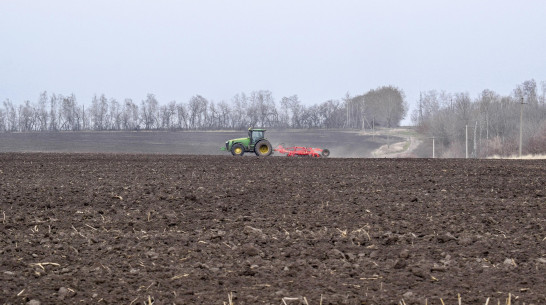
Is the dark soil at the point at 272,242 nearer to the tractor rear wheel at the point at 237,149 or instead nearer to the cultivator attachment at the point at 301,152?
the tractor rear wheel at the point at 237,149

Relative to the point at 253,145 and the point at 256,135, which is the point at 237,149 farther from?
the point at 256,135

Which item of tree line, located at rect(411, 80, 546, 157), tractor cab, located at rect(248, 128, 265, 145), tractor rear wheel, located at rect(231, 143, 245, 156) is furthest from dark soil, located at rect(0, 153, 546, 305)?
tree line, located at rect(411, 80, 546, 157)

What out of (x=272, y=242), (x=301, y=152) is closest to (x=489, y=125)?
(x=301, y=152)

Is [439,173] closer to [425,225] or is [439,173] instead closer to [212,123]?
[425,225]

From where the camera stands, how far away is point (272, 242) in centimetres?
679

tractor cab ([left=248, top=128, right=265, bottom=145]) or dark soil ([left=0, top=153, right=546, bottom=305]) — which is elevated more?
tractor cab ([left=248, top=128, right=265, bottom=145])

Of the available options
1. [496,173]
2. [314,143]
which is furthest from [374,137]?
[496,173]

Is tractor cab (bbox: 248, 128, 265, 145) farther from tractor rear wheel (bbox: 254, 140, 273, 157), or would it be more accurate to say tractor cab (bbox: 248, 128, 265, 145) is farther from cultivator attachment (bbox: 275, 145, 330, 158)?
cultivator attachment (bbox: 275, 145, 330, 158)

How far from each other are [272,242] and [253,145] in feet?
74.5

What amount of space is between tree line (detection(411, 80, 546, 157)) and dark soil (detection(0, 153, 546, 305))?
47040mm

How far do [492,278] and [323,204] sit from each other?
14.5 ft

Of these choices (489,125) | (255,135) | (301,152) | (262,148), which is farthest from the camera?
(489,125)

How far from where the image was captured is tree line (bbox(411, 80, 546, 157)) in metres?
58.2

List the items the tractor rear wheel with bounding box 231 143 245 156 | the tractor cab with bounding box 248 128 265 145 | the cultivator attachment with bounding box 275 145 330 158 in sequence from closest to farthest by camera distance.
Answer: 1. the tractor rear wheel with bounding box 231 143 245 156
2. the tractor cab with bounding box 248 128 265 145
3. the cultivator attachment with bounding box 275 145 330 158
